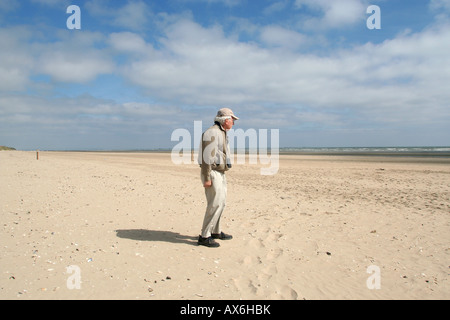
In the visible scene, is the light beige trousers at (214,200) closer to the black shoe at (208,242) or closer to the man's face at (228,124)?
the black shoe at (208,242)

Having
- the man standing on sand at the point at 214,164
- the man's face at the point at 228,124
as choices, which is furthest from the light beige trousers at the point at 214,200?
the man's face at the point at 228,124

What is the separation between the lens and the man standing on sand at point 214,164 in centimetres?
508

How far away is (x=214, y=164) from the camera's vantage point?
5176mm

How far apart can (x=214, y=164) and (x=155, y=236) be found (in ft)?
7.16

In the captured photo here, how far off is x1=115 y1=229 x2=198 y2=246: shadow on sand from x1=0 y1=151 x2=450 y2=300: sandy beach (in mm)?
22

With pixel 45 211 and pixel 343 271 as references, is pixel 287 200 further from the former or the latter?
pixel 45 211

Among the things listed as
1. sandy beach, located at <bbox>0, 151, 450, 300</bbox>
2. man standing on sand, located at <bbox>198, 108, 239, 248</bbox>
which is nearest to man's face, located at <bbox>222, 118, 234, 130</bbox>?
man standing on sand, located at <bbox>198, 108, 239, 248</bbox>

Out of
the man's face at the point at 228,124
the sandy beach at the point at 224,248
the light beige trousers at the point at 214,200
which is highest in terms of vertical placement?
the man's face at the point at 228,124

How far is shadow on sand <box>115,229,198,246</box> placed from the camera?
5742 mm

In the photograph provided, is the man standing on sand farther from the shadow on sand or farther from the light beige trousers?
the shadow on sand

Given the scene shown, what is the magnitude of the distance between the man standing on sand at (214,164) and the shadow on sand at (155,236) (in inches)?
19.5
